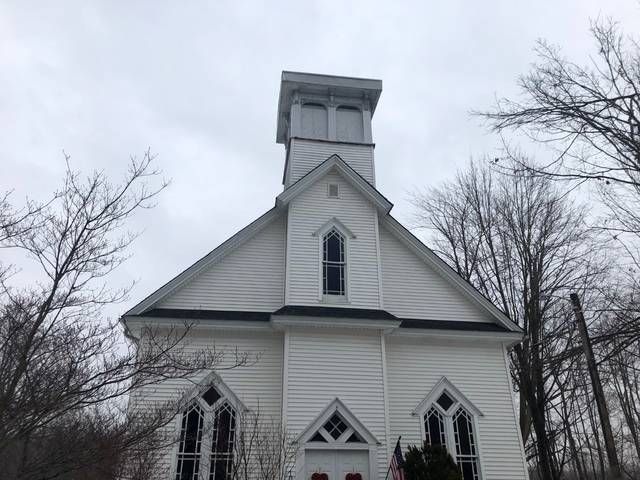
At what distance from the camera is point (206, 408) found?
12453 mm

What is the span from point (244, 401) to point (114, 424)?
4.60 meters

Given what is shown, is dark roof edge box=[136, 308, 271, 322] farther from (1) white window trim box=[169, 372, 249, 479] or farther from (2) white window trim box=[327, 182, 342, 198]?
(2) white window trim box=[327, 182, 342, 198]

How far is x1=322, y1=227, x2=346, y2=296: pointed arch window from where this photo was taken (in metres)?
14.4

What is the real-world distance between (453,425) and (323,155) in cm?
912

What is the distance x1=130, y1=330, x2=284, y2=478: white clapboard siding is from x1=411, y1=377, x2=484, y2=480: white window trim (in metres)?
3.65

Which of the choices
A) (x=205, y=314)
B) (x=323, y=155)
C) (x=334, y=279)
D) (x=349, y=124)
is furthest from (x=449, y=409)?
(x=349, y=124)

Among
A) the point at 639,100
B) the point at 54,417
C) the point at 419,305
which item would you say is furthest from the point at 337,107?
the point at 54,417

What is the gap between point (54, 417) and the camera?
710 centimetres

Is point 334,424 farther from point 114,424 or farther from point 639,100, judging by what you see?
point 639,100

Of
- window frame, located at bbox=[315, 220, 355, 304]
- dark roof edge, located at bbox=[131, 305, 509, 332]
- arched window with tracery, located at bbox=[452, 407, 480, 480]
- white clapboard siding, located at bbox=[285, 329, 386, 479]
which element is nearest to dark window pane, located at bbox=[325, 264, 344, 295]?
window frame, located at bbox=[315, 220, 355, 304]

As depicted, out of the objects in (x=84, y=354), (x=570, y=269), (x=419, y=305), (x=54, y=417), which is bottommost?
(x=54, y=417)

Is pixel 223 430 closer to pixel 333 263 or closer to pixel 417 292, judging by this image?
pixel 333 263

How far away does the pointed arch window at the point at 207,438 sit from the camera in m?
11.8

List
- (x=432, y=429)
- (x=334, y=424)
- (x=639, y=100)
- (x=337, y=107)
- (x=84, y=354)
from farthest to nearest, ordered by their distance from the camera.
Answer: (x=337, y=107) → (x=432, y=429) → (x=334, y=424) → (x=84, y=354) → (x=639, y=100)
